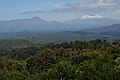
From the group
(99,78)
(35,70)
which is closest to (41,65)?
(35,70)

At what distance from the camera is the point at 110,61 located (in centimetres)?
4800

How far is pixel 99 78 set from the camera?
37281 millimetres

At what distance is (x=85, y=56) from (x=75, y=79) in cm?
2060

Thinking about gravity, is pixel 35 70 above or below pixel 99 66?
below

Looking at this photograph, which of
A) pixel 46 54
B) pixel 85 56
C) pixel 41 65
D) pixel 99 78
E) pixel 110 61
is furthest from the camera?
pixel 46 54

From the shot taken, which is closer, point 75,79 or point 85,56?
point 75,79

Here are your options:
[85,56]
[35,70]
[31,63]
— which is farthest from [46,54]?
[85,56]

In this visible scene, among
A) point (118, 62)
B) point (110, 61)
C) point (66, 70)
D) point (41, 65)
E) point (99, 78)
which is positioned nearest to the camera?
point (99, 78)

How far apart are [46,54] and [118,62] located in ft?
92.6

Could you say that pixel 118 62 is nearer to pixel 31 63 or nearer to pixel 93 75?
pixel 93 75

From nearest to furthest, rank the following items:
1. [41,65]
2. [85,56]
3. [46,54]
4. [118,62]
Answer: [118,62] → [85,56] → [41,65] → [46,54]

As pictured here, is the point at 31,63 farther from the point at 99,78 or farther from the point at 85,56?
the point at 99,78

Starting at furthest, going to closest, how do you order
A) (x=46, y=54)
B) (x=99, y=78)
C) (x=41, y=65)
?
(x=46, y=54) → (x=41, y=65) → (x=99, y=78)

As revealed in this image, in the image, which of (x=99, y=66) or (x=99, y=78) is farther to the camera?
(x=99, y=66)
